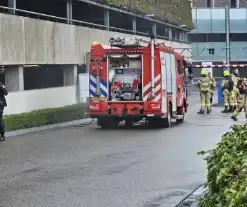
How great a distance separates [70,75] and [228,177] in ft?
82.9

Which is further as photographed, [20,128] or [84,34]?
[84,34]

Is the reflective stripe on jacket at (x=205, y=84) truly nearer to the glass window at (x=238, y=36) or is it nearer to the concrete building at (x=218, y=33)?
the concrete building at (x=218, y=33)

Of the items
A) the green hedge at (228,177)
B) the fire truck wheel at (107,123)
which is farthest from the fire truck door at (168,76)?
the green hedge at (228,177)

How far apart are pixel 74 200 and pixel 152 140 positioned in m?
8.59

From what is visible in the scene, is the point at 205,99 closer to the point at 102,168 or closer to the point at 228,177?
the point at 102,168

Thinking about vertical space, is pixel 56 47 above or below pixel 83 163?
above

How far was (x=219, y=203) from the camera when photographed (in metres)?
4.75

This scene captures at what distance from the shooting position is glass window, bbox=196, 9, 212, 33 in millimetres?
66938

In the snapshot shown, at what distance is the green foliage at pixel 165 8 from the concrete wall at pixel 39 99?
6.51m

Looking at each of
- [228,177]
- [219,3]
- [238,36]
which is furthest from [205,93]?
[219,3]

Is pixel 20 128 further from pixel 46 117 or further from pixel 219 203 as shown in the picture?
pixel 219 203

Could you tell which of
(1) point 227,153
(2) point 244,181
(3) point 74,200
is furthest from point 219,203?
(3) point 74,200

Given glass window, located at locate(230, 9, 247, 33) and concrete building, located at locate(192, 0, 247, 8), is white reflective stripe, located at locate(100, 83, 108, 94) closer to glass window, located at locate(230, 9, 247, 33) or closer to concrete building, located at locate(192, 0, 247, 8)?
glass window, located at locate(230, 9, 247, 33)

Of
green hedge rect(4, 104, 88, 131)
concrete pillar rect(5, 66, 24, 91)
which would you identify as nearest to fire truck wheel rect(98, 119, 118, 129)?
green hedge rect(4, 104, 88, 131)
